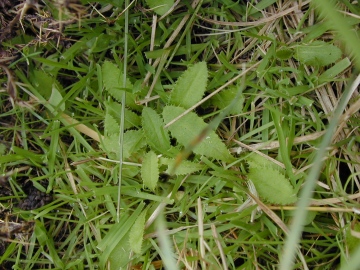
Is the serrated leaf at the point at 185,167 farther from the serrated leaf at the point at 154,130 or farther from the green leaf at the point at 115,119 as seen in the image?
the green leaf at the point at 115,119

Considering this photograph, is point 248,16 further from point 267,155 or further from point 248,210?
point 248,210

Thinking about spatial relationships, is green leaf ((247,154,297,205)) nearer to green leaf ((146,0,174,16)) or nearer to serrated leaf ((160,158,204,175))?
serrated leaf ((160,158,204,175))

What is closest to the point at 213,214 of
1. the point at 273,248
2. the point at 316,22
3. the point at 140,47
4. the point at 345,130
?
the point at 273,248

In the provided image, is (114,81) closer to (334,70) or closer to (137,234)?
(137,234)

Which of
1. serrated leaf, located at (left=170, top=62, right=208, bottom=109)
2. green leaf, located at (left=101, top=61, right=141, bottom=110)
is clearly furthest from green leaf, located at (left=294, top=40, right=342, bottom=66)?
green leaf, located at (left=101, top=61, right=141, bottom=110)

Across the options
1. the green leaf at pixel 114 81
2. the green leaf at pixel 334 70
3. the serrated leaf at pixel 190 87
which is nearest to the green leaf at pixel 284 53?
the green leaf at pixel 334 70
